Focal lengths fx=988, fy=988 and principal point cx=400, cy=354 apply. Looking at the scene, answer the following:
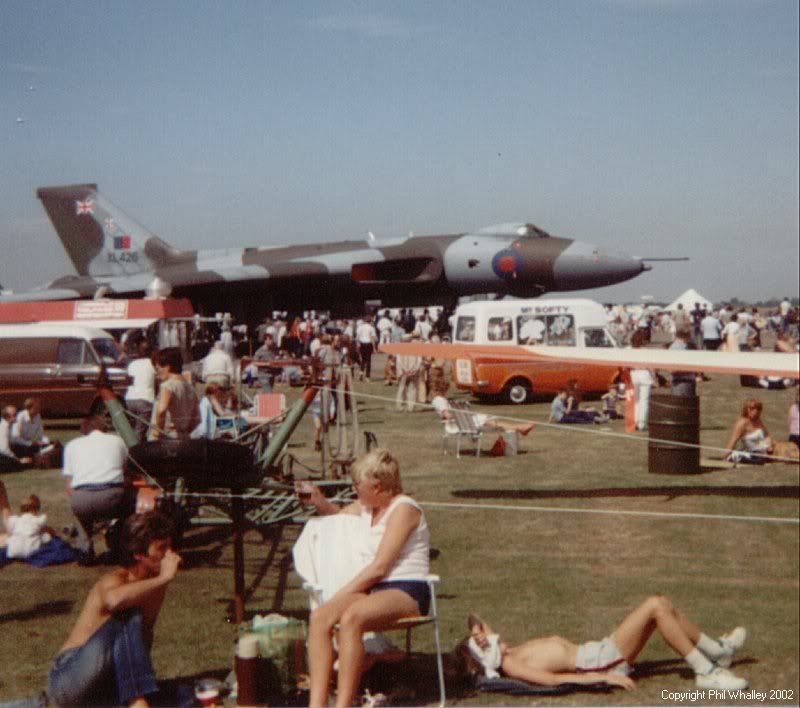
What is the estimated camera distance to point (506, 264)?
24734mm

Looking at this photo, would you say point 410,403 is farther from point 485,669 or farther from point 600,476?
point 485,669

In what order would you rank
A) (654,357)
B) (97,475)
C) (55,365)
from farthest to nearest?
(55,365) → (97,475) → (654,357)

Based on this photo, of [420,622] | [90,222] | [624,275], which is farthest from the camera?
[624,275]

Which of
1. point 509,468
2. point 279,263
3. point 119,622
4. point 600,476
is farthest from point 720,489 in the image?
point 279,263

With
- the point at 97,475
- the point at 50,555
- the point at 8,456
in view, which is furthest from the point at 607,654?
the point at 8,456

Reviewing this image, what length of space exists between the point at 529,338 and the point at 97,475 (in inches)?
487

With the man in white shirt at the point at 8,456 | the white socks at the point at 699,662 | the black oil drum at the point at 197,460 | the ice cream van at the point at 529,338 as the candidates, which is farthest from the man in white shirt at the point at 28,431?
the ice cream van at the point at 529,338

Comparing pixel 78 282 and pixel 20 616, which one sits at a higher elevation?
pixel 78 282

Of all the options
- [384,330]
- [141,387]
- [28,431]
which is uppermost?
[384,330]

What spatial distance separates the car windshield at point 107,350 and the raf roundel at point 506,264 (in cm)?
1664

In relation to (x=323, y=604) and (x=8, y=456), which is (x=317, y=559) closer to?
(x=323, y=604)

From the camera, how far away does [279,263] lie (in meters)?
27.7

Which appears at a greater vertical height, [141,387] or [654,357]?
[654,357]

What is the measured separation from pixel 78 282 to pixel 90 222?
1.18 metres
